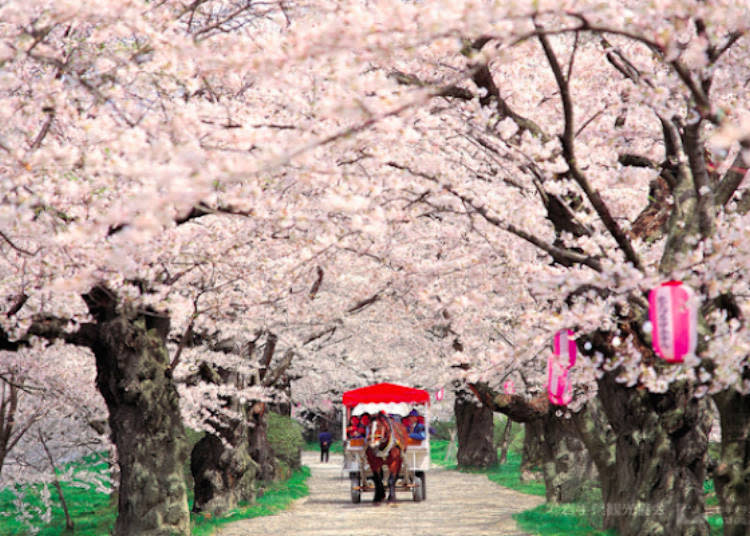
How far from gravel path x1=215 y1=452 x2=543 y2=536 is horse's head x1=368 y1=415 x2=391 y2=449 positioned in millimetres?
1518

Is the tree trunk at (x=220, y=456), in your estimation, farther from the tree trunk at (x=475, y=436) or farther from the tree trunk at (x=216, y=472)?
the tree trunk at (x=475, y=436)

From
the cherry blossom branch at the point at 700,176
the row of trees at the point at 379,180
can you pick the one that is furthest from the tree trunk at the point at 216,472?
the cherry blossom branch at the point at 700,176

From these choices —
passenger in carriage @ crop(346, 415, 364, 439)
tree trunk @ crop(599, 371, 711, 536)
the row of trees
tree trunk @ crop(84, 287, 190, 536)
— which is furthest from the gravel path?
tree trunk @ crop(599, 371, 711, 536)

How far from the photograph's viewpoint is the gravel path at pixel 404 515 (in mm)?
16188

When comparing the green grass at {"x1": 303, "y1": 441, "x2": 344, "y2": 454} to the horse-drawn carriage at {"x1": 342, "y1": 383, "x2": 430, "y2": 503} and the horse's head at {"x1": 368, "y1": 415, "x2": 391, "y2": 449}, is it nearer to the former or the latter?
the horse-drawn carriage at {"x1": 342, "y1": 383, "x2": 430, "y2": 503}

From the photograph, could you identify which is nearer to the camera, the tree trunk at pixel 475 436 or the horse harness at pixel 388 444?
the horse harness at pixel 388 444

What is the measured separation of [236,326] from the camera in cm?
1809

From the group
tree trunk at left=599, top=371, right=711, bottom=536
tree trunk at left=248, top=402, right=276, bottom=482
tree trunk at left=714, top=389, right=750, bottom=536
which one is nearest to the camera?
tree trunk at left=714, top=389, right=750, bottom=536

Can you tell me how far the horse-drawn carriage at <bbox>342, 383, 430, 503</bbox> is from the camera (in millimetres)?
21516

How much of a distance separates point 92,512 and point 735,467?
1787cm

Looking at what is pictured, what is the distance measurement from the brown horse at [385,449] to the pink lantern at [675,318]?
14647 mm

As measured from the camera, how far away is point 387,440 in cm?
2125

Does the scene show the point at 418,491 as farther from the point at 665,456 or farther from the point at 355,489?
the point at 665,456

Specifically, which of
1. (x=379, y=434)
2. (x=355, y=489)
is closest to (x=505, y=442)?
(x=355, y=489)
